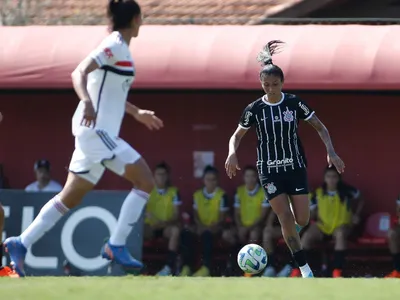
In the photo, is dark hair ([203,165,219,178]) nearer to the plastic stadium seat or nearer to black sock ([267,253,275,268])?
black sock ([267,253,275,268])

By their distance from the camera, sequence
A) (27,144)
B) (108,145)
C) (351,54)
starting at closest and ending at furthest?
(108,145) → (351,54) → (27,144)

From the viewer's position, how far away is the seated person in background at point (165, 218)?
643 inches

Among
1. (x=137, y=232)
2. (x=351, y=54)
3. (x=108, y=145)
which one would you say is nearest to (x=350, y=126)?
(x=351, y=54)

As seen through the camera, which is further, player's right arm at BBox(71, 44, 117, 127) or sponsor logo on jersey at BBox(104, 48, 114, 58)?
sponsor logo on jersey at BBox(104, 48, 114, 58)

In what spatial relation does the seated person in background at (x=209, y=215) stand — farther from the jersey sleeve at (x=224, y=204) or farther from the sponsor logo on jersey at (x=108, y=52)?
the sponsor logo on jersey at (x=108, y=52)

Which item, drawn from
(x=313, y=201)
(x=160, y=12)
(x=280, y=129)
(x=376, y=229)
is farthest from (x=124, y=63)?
(x=160, y=12)

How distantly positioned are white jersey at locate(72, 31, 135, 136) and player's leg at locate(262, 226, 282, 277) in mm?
7005

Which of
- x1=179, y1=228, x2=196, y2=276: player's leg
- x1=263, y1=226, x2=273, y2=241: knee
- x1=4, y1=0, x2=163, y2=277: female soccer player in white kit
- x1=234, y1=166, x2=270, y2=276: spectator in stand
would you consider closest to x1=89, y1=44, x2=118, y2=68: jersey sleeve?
x1=4, y1=0, x2=163, y2=277: female soccer player in white kit

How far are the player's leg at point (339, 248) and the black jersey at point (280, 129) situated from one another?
4.91 metres

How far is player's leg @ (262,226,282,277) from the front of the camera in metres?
15.8

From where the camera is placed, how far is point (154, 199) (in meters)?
16.6

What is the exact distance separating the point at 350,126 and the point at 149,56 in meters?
3.13

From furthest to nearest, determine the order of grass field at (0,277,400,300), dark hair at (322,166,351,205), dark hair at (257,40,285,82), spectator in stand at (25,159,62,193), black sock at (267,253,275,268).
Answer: spectator in stand at (25,159,62,193), dark hair at (322,166,351,205), black sock at (267,253,275,268), dark hair at (257,40,285,82), grass field at (0,277,400,300)

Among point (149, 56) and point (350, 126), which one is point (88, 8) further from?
point (350, 126)
